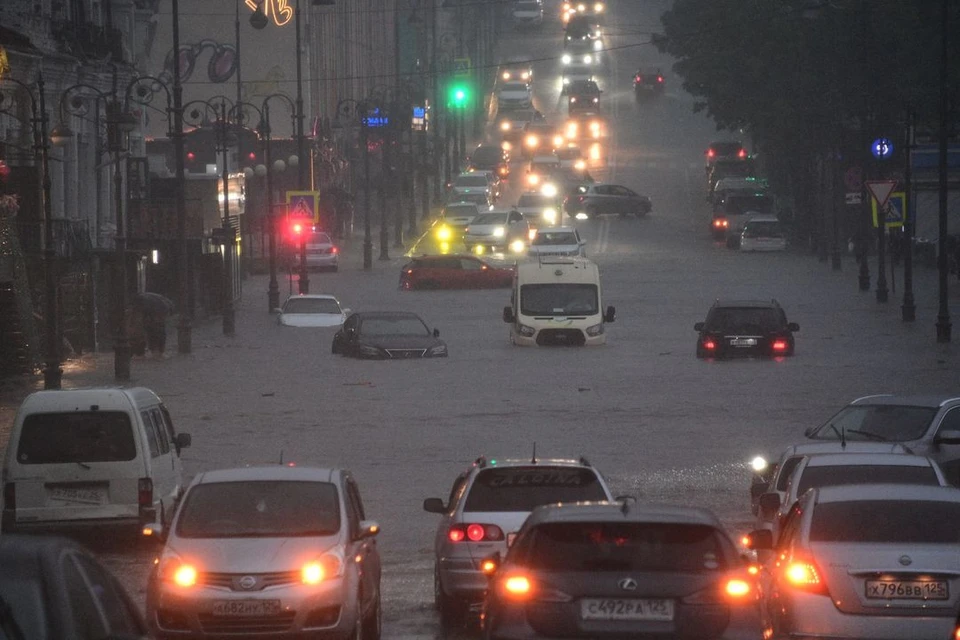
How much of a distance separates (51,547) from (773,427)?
23.8 m

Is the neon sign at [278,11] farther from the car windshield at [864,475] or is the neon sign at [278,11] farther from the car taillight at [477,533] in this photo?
the car taillight at [477,533]

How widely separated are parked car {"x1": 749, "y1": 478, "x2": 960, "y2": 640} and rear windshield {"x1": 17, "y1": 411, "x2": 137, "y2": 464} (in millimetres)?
8190

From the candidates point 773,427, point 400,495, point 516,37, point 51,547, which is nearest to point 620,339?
point 773,427

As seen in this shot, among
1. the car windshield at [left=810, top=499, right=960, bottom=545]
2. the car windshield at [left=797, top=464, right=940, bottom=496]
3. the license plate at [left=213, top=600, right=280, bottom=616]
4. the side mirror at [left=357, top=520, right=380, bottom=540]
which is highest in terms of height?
the car windshield at [left=810, top=499, right=960, bottom=545]

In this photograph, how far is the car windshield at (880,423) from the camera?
2034 centimetres

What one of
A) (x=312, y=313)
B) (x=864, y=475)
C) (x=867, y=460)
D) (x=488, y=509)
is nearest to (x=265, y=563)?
(x=488, y=509)

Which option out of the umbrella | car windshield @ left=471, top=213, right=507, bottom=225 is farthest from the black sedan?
car windshield @ left=471, top=213, right=507, bottom=225

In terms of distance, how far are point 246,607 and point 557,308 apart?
3341 centimetres

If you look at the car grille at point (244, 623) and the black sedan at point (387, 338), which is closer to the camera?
the car grille at point (244, 623)

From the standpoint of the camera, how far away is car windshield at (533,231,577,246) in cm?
7000

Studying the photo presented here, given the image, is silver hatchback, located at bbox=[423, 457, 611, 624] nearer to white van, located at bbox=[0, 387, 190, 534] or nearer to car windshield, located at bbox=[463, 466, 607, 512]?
car windshield, located at bbox=[463, 466, 607, 512]

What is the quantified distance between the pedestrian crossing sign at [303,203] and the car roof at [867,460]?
140 feet

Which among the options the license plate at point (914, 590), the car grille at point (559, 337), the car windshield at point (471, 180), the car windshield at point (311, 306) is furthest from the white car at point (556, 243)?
the license plate at point (914, 590)

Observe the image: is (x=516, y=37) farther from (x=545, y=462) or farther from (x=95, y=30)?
(x=545, y=462)
